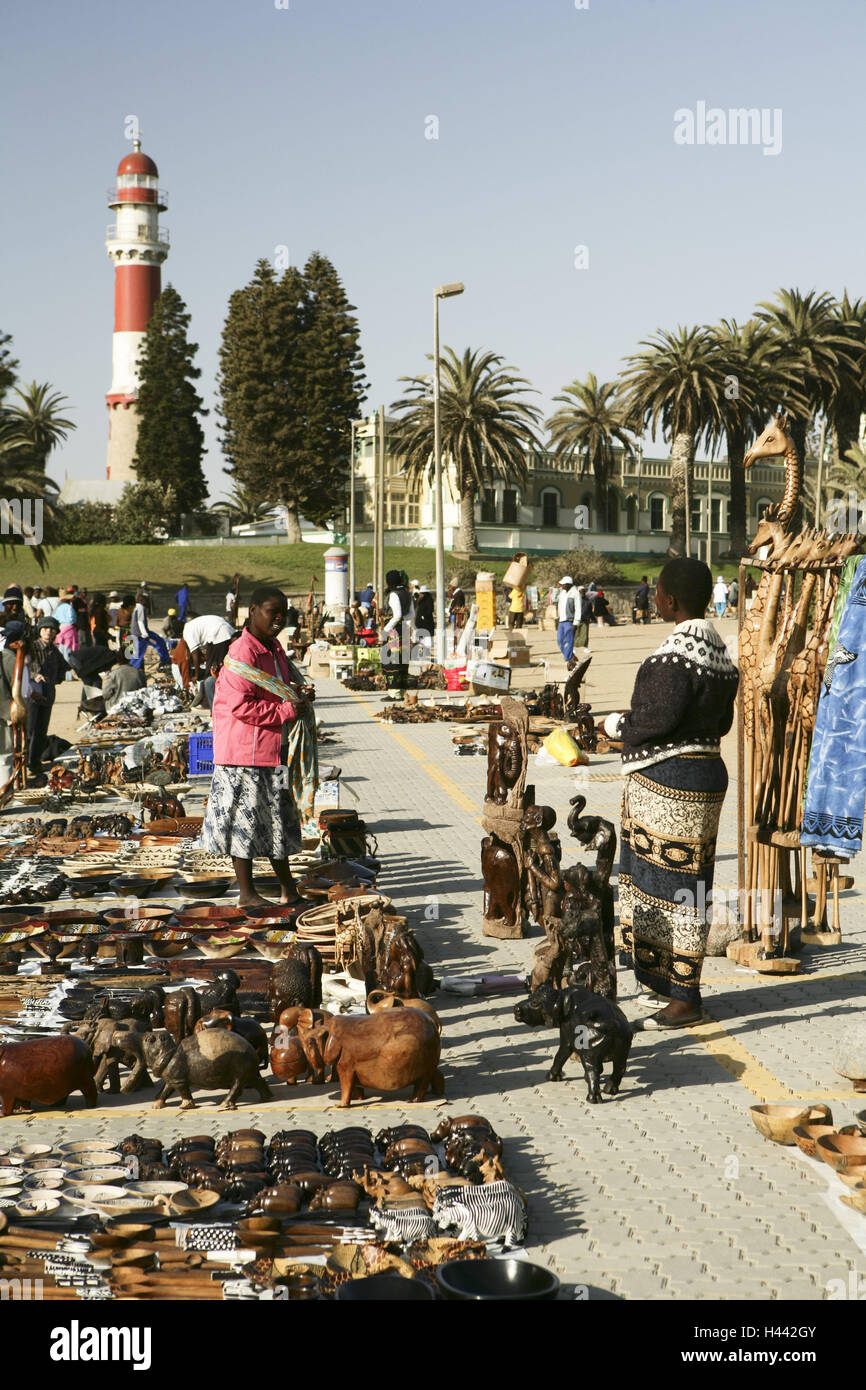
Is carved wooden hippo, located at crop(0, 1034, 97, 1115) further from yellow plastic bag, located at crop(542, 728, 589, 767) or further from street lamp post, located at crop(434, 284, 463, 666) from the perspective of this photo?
street lamp post, located at crop(434, 284, 463, 666)

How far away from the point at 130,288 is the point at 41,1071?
2606 inches

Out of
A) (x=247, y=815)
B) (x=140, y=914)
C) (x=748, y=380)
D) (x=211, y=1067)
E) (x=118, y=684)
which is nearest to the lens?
(x=211, y=1067)

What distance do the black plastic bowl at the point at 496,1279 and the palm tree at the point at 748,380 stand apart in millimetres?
49177

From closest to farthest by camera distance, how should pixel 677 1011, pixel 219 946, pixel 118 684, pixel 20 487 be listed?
pixel 677 1011
pixel 219 946
pixel 118 684
pixel 20 487

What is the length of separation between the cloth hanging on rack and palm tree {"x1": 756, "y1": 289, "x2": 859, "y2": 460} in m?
48.5

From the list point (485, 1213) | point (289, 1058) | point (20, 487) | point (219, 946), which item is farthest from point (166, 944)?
point (20, 487)

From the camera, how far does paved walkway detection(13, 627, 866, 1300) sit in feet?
13.0

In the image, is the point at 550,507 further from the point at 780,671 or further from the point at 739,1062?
the point at 739,1062

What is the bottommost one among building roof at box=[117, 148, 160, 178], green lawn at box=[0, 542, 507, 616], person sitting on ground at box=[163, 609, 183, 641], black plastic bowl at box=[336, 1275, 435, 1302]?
black plastic bowl at box=[336, 1275, 435, 1302]

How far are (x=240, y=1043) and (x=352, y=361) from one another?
6159 cm

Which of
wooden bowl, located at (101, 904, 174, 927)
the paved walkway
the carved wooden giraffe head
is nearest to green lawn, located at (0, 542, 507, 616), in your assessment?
wooden bowl, located at (101, 904, 174, 927)

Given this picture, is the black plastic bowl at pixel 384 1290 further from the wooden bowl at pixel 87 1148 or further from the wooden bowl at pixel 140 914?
the wooden bowl at pixel 140 914

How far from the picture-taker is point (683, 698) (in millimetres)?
5898
